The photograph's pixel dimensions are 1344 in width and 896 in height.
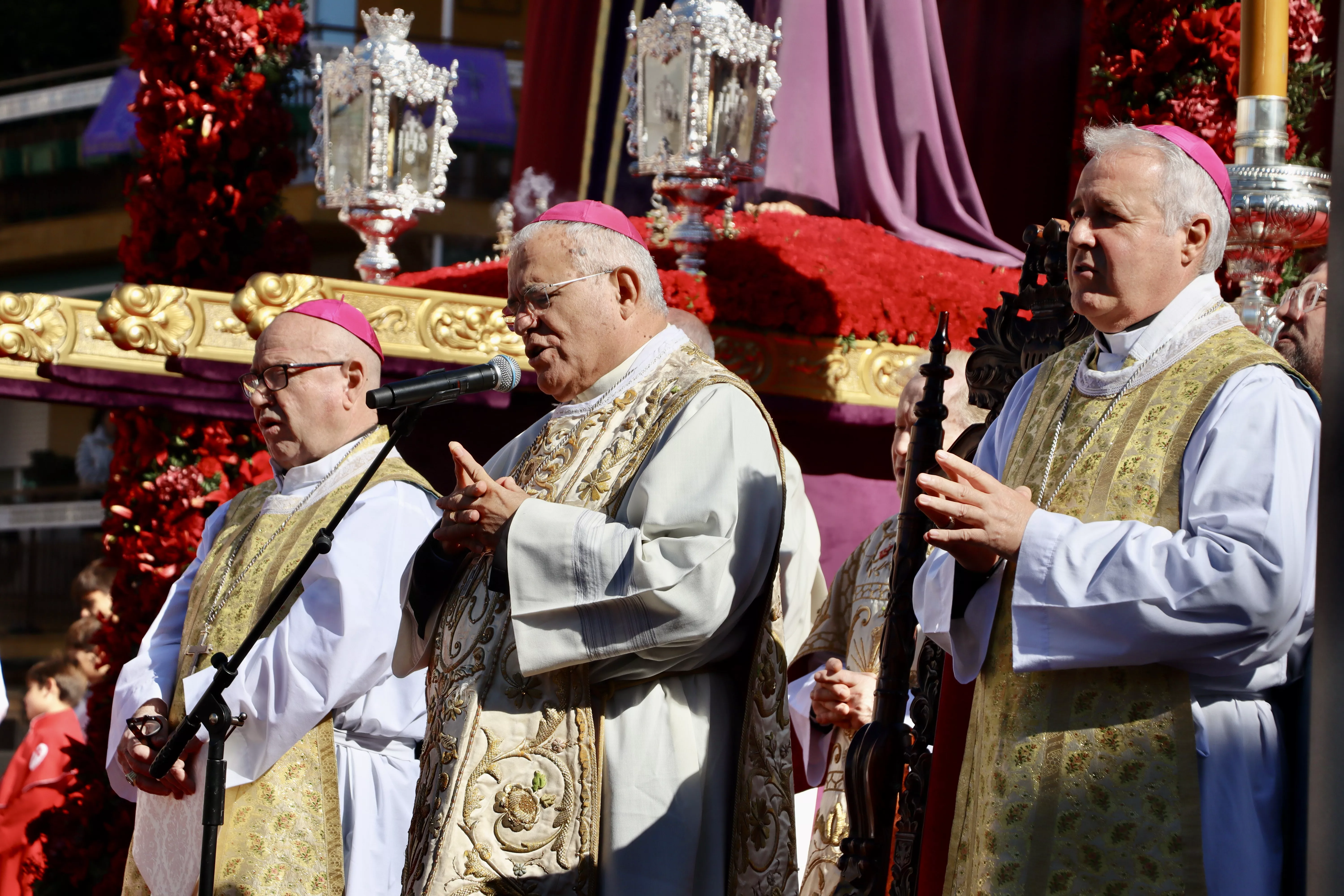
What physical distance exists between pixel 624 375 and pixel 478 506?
513 millimetres

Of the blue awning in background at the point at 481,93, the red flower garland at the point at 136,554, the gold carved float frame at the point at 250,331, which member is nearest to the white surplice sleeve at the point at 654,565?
the gold carved float frame at the point at 250,331

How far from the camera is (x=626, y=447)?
3.68m

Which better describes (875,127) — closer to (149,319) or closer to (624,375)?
(149,319)

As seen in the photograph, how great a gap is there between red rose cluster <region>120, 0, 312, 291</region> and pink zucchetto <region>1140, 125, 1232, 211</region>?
4466 mm

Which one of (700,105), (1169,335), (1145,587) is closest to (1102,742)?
(1145,587)

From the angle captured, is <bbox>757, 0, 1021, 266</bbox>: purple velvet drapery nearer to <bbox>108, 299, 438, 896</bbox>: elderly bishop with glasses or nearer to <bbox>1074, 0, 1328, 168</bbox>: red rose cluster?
<bbox>1074, 0, 1328, 168</bbox>: red rose cluster

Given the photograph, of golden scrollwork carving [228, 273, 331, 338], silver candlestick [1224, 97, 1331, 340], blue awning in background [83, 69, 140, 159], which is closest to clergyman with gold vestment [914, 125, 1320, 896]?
silver candlestick [1224, 97, 1331, 340]

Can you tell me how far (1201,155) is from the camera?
3242 millimetres

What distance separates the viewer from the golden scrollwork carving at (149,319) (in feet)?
19.3

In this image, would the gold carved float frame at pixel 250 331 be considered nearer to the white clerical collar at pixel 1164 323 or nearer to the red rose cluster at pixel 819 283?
the red rose cluster at pixel 819 283

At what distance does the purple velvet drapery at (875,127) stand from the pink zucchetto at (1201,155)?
12.7 feet

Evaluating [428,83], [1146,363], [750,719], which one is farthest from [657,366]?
[428,83]

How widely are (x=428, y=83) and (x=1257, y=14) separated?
337 centimetres

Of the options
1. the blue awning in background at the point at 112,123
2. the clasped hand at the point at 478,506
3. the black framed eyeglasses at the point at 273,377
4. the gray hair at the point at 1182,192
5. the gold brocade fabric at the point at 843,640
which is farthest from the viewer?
the blue awning in background at the point at 112,123
